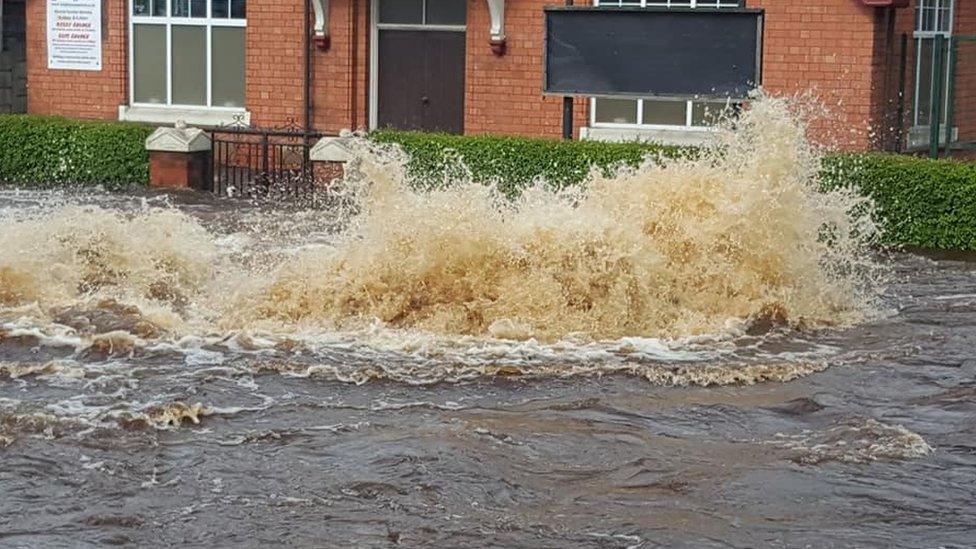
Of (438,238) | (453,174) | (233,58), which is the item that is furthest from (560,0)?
(438,238)

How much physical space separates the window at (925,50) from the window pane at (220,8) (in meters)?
9.34

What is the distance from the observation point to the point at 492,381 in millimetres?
10844

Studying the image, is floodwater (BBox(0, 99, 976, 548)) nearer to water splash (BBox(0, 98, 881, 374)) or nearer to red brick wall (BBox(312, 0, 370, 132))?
water splash (BBox(0, 98, 881, 374))

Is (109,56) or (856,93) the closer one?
(856,93)

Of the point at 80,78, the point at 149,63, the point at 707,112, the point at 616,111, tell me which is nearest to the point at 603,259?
the point at 707,112

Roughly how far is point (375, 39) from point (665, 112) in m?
4.31

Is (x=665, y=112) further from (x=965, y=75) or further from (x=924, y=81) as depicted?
(x=965, y=75)

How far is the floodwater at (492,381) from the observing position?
8.01 meters

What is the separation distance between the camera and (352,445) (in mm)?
9180

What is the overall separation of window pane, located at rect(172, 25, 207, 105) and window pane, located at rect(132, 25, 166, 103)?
21 cm

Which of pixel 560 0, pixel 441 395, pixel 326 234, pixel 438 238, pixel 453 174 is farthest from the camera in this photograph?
pixel 560 0

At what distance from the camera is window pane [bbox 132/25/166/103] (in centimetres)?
2428

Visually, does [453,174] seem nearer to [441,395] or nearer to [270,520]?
[441,395]

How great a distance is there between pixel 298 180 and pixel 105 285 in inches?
312
